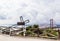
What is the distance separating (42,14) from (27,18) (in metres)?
0.35

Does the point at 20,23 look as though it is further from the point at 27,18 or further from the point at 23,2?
the point at 23,2

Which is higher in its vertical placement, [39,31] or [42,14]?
[42,14]

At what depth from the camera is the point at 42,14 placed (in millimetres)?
3297

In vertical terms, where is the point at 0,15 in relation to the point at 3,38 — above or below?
above

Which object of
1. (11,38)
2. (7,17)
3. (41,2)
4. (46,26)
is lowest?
(11,38)

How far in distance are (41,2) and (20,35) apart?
0.87 m

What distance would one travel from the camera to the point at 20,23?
3342 mm

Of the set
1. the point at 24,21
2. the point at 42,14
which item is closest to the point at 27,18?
the point at 24,21

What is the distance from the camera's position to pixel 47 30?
3.28 m

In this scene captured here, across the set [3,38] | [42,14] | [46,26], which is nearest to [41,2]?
[42,14]

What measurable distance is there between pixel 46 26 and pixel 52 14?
29cm

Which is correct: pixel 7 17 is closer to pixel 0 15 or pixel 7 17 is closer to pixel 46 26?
pixel 0 15

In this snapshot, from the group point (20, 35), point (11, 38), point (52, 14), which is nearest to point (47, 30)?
point (52, 14)

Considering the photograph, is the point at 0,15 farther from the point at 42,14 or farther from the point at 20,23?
the point at 42,14
